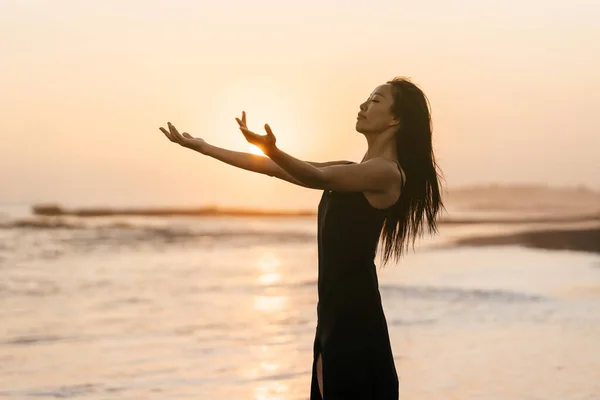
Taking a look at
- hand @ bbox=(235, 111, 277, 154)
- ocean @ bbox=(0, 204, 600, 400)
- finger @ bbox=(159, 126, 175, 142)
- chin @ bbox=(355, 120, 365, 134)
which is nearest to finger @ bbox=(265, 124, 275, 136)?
hand @ bbox=(235, 111, 277, 154)

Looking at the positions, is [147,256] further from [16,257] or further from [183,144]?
[183,144]

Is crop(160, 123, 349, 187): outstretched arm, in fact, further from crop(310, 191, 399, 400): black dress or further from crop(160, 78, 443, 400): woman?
crop(310, 191, 399, 400): black dress

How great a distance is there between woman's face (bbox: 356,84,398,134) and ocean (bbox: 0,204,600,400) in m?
3.68

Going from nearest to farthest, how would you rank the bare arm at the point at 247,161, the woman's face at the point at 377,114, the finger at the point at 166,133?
the woman's face at the point at 377,114
the bare arm at the point at 247,161
the finger at the point at 166,133

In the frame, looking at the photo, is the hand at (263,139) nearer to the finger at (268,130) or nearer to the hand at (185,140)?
the finger at (268,130)

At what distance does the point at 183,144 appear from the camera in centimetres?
379

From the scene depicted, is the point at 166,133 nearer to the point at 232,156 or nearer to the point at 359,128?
the point at 232,156

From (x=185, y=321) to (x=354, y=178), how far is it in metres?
8.10

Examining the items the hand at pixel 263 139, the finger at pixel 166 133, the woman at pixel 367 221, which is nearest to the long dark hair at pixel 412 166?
the woman at pixel 367 221

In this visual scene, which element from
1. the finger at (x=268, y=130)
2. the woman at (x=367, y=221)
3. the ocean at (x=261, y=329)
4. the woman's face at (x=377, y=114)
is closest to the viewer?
the finger at (x=268, y=130)

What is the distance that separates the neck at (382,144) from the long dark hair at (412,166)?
2 centimetres

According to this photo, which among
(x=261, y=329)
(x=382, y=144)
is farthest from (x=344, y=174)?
(x=261, y=329)

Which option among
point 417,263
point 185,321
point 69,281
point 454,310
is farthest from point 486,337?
point 417,263

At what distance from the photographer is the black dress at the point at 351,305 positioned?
344cm
